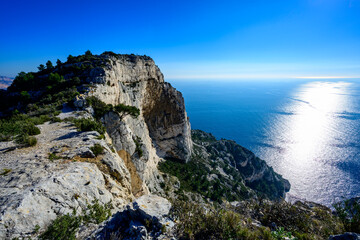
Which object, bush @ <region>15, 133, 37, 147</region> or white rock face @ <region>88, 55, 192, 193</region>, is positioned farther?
white rock face @ <region>88, 55, 192, 193</region>

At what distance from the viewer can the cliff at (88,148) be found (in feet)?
20.1

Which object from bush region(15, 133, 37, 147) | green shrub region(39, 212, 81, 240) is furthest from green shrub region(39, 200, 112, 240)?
bush region(15, 133, 37, 147)

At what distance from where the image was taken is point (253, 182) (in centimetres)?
7550

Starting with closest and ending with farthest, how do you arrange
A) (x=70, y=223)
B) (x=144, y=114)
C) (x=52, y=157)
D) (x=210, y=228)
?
(x=70, y=223) < (x=210, y=228) < (x=52, y=157) < (x=144, y=114)

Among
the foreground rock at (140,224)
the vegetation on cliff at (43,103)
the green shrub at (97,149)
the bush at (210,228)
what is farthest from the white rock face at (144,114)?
the bush at (210,228)

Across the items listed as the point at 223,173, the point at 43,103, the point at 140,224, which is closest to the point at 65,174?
the point at 140,224

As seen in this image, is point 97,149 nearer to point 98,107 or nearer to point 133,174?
point 98,107

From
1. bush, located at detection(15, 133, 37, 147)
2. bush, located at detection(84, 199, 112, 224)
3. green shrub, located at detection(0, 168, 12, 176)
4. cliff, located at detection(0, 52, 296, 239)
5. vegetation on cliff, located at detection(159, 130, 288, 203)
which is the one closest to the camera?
cliff, located at detection(0, 52, 296, 239)

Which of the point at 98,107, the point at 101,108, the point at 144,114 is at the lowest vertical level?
the point at 144,114

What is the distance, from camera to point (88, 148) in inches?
406

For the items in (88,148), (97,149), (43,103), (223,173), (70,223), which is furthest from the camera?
(223,173)

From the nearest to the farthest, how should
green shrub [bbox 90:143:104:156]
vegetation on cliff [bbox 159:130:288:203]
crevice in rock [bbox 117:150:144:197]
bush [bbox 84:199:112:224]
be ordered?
bush [bbox 84:199:112:224], green shrub [bbox 90:143:104:156], crevice in rock [bbox 117:150:144:197], vegetation on cliff [bbox 159:130:288:203]

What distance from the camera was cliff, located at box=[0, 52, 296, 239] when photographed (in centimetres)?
614

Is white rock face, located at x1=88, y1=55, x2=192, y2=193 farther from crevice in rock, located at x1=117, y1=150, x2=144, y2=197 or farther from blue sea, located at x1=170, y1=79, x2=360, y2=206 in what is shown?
blue sea, located at x1=170, y1=79, x2=360, y2=206
